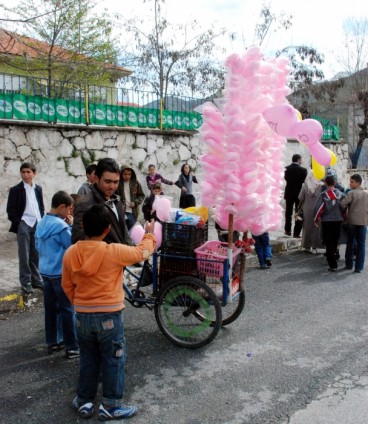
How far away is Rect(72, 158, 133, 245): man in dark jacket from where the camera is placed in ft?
11.8

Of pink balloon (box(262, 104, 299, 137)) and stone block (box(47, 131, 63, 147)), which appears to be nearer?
pink balloon (box(262, 104, 299, 137))

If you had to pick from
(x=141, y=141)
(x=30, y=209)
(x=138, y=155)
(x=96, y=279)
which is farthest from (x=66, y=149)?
(x=96, y=279)

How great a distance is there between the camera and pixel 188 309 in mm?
4660

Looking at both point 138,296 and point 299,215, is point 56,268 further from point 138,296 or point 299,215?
point 299,215

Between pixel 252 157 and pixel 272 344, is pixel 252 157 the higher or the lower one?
the higher one

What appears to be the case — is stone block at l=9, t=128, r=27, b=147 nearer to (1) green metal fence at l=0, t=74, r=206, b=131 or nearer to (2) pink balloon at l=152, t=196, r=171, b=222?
(1) green metal fence at l=0, t=74, r=206, b=131

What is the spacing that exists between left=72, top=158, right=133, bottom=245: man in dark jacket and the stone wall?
4.21 meters

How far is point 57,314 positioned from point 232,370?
1703 millimetres

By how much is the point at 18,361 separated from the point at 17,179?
5.60m

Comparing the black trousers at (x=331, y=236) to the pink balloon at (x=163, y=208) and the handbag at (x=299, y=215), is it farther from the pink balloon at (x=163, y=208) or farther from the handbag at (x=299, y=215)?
the pink balloon at (x=163, y=208)

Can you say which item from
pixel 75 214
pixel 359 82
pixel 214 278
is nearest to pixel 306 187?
pixel 214 278

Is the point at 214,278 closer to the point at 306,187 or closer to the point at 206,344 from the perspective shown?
the point at 206,344

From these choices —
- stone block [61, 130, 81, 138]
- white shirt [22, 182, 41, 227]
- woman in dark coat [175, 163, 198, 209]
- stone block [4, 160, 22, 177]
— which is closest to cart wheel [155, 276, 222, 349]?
white shirt [22, 182, 41, 227]

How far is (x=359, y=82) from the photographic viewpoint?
80.4 feet
